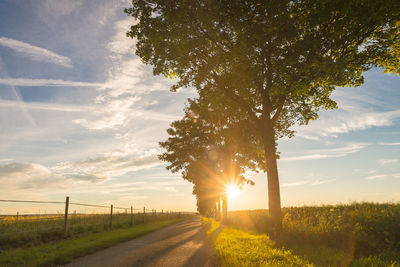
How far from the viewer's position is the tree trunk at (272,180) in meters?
10.9

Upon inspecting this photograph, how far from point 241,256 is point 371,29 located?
10306mm

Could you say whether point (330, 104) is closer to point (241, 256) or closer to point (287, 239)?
point (287, 239)

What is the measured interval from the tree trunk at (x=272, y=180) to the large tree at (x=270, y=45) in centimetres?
4

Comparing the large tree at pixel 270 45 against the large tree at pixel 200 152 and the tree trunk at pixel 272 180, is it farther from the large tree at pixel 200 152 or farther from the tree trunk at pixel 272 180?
the large tree at pixel 200 152

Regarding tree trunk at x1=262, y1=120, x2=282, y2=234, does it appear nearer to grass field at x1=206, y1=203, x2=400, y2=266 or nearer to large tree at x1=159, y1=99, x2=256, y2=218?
grass field at x1=206, y1=203, x2=400, y2=266

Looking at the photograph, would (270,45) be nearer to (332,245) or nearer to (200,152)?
(332,245)

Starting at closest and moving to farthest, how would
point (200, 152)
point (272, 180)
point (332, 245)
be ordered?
point (332, 245) → point (272, 180) → point (200, 152)

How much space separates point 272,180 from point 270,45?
6.07 m

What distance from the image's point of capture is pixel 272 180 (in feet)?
36.9

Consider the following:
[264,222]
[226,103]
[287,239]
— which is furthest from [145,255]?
[264,222]

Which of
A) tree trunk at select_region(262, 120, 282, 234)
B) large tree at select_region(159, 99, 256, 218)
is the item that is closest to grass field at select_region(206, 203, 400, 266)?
tree trunk at select_region(262, 120, 282, 234)

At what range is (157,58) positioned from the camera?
13.3 m

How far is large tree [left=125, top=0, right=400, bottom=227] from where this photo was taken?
31.4 feet

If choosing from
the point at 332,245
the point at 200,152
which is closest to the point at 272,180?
the point at 332,245
